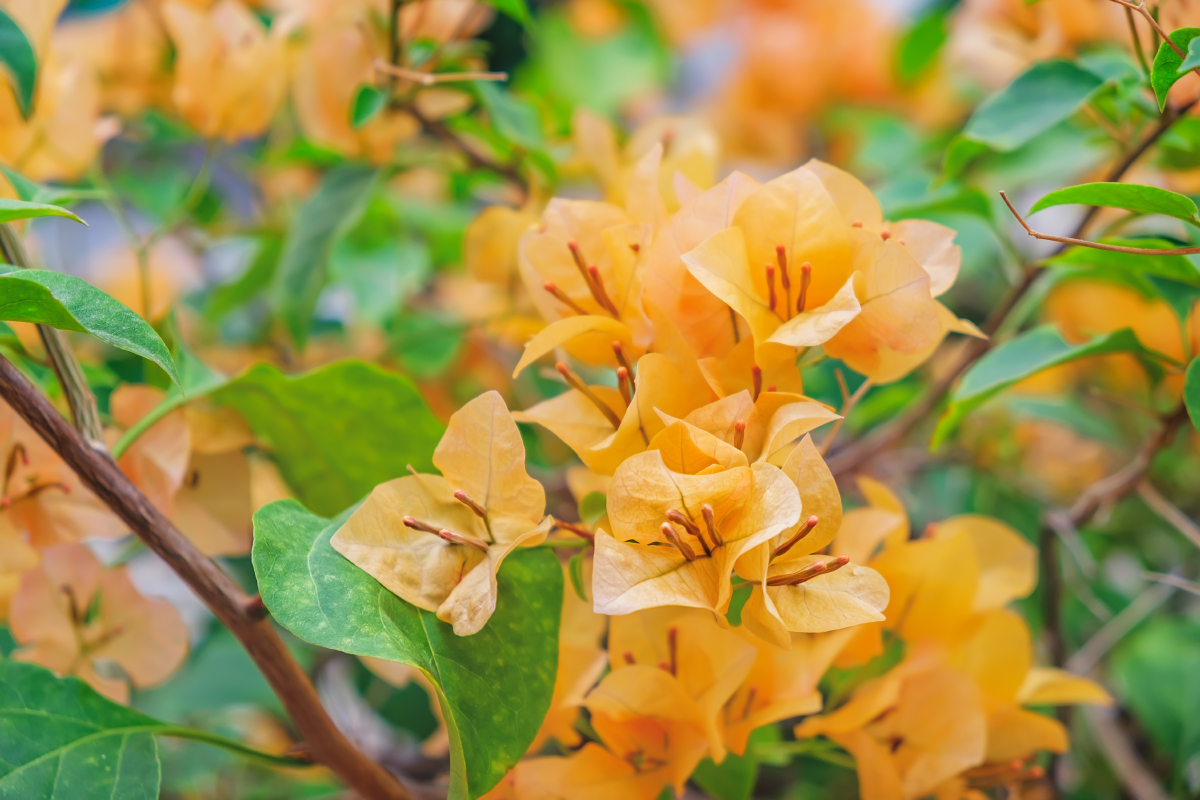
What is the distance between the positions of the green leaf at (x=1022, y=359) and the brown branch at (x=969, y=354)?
0.02 m

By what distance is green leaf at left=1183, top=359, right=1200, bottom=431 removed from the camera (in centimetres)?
37

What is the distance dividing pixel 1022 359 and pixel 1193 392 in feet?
0.28

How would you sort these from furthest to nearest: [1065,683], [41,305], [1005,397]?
[1005,397] → [1065,683] → [41,305]

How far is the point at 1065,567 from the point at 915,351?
0.54 metres

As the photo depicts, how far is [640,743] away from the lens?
15.5 inches

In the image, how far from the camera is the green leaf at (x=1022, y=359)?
43cm

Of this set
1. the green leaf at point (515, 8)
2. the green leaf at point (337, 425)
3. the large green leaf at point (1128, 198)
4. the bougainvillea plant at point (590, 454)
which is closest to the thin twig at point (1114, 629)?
the bougainvillea plant at point (590, 454)

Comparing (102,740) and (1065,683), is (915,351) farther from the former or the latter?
(102,740)

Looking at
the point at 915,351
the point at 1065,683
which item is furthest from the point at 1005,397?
the point at 915,351

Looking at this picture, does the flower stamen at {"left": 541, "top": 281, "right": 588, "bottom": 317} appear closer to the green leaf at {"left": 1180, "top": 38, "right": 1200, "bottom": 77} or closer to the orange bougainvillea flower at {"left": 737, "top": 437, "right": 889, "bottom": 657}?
the orange bougainvillea flower at {"left": 737, "top": 437, "right": 889, "bottom": 657}

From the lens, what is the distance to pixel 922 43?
3.21 feet

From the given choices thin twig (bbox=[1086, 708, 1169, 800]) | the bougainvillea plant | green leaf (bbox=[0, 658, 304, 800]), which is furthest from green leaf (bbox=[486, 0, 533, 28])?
thin twig (bbox=[1086, 708, 1169, 800])

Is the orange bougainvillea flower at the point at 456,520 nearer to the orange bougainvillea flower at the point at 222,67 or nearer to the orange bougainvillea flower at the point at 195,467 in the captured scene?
the orange bougainvillea flower at the point at 195,467

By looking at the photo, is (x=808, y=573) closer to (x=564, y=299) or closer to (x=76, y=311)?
(x=564, y=299)
